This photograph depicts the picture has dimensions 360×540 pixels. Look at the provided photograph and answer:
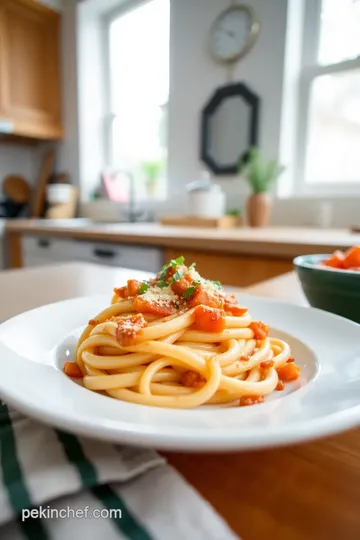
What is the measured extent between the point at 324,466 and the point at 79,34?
12.5 feet

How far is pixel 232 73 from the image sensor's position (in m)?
2.61

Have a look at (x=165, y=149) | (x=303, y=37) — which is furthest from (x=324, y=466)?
(x=165, y=149)

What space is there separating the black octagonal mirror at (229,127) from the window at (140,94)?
56 centimetres

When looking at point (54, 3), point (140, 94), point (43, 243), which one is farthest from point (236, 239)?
point (54, 3)

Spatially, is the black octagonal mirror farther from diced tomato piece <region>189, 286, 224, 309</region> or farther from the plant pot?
diced tomato piece <region>189, 286, 224, 309</region>

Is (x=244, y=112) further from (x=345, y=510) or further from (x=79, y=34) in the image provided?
(x=345, y=510)

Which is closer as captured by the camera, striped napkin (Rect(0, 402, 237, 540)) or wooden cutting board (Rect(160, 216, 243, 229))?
striped napkin (Rect(0, 402, 237, 540))

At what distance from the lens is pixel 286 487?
335 millimetres

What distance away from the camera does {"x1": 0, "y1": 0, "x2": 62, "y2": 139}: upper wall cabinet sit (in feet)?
10.3

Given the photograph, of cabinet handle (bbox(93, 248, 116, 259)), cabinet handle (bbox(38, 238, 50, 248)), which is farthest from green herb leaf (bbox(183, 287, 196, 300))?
cabinet handle (bbox(38, 238, 50, 248))

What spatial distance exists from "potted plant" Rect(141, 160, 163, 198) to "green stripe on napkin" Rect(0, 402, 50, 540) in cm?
307

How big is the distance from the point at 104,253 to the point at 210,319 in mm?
1867

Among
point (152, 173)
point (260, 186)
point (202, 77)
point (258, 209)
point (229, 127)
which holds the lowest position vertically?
point (258, 209)

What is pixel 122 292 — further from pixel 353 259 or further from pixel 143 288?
pixel 353 259
